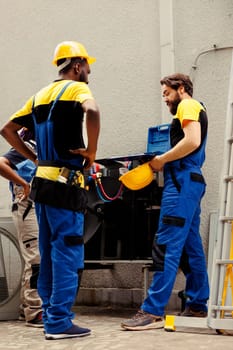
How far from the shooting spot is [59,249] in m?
3.95

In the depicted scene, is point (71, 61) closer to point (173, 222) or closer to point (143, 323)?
point (173, 222)

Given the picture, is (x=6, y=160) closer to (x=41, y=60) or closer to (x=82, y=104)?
(x=82, y=104)

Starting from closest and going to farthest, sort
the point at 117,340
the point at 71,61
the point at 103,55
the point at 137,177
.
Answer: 1. the point at 117,340
2. the point at 71,61
3. the point at 137,177
4. the point at 103,55

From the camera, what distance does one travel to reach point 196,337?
385 cm

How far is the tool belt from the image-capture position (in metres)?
3.96

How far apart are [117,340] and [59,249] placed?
667mm

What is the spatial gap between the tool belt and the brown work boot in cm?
86

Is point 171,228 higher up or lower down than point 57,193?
lower down

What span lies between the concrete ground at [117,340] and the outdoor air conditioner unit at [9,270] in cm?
41

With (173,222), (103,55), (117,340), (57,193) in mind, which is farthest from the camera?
(103,55)

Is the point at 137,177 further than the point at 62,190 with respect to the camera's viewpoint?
Yes

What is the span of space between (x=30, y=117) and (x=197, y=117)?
115cm

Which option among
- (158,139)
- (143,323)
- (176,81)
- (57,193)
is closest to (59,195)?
(57,193)

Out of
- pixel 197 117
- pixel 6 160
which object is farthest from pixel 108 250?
pixel 197 117
